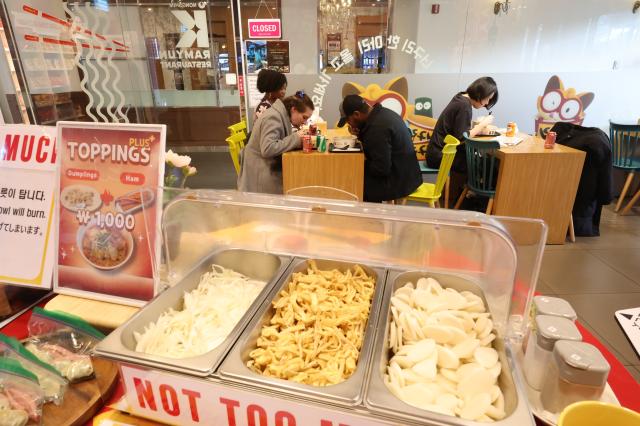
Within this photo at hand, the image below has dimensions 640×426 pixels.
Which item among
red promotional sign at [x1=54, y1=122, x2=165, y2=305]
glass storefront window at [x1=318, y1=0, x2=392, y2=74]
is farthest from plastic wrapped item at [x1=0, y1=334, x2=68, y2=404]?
glass storefront window at [x1=318, y1=0, x2=392, y2=74]

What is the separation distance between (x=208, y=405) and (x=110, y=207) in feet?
2.52

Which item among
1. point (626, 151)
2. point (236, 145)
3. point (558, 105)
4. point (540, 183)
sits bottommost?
point (540, 183)

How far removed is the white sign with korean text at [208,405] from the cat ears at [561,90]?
19.3 ft

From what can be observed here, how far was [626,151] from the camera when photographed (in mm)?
4590

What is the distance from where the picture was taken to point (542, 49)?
515cm

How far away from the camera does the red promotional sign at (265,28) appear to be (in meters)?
5.04

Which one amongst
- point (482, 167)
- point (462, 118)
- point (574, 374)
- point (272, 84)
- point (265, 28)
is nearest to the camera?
point (574, 374)

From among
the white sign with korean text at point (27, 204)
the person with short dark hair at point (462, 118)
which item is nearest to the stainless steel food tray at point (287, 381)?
the white sign with korean text at point (27, 204)

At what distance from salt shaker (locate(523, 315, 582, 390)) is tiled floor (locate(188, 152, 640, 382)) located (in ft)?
5.92

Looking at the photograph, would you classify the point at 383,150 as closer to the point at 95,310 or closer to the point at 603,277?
the point at 603,277

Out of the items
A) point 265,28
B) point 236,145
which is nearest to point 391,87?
point 265,28

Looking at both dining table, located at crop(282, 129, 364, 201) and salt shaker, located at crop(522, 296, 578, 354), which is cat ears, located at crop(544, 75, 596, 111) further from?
salt shaker, located at crop(522, 296, 578, 354)

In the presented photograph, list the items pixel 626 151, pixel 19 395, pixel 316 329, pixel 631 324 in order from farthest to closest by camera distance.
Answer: pixel 626 151 < pixel 631 324 < pixel 316 329 < pixel 19 395

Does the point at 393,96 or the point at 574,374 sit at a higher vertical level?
the point at 393,96
